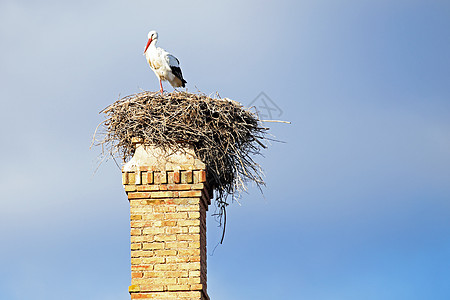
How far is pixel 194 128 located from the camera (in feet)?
27.5

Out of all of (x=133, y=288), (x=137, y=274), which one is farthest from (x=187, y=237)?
(x=133, y=288)

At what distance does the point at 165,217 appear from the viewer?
800 cm

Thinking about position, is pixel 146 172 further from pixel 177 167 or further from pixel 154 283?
pixel 154 283

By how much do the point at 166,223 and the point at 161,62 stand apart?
153 inches

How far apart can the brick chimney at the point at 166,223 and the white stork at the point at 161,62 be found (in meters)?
3.13

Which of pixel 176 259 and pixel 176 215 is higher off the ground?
pixel 176 215

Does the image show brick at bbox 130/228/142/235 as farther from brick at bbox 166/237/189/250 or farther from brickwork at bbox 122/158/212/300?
brick at bbox 166/237/189/250

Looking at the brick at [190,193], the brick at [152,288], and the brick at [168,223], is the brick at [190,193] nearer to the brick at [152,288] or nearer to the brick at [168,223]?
the brick at [168,223]

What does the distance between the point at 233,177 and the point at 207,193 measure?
555 millimetres

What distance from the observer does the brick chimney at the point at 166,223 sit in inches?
306

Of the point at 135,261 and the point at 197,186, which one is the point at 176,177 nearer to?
the point at 197,186

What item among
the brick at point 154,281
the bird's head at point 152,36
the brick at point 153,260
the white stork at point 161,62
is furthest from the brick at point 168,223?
the bird's head at point 152,36

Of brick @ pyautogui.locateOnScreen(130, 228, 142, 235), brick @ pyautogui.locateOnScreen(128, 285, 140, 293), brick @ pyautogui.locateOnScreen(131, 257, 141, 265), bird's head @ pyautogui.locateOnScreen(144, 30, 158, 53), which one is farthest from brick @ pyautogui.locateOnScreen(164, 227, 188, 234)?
bird's head @ pyautogui.locateOnScreen(144, 30, 158, 53)

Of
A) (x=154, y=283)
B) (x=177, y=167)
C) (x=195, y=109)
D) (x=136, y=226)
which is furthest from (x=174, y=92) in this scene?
(x=154, y=283)
